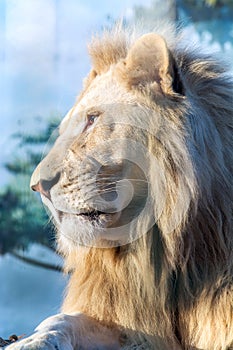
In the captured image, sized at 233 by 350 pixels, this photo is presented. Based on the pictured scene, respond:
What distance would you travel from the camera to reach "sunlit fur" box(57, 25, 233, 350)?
170 centimetres

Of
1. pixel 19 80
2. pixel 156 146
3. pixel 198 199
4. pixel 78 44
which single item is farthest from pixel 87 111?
pixel 19 80

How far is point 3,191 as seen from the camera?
3.16 meters

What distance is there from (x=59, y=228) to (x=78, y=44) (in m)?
1.30

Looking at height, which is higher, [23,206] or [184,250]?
[184,250]

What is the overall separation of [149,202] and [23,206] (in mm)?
1395

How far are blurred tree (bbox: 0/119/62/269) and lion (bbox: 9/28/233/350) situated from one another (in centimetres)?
105

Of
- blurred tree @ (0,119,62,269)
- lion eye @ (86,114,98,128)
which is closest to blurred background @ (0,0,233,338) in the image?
blurred tree @ (0,119,62,269)

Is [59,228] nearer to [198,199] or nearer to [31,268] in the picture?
[198,199]

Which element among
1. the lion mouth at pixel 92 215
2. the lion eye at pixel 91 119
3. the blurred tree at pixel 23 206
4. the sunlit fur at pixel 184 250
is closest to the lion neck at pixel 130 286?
the sunlit fur at pixel 184 250

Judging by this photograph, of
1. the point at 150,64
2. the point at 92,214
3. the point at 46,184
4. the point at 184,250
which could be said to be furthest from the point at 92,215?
the point at 150,64

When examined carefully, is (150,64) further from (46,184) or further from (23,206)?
(23,206)

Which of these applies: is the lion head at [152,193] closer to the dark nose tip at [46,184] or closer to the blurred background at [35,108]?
the dark nose tip at [46,184]

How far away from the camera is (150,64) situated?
5.80 feet

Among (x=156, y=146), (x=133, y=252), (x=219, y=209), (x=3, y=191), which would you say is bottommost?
(x=3, y=191)
